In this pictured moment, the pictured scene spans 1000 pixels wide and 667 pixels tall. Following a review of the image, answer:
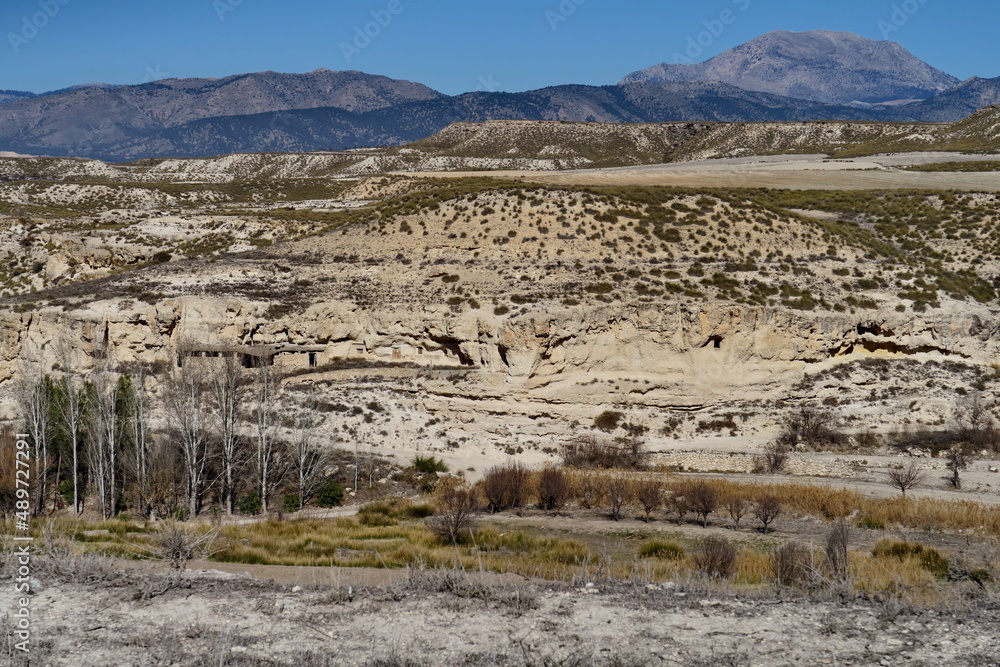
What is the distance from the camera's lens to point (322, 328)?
116 feet

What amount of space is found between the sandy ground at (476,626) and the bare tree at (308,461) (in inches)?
487

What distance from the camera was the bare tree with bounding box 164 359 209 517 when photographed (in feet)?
84.2

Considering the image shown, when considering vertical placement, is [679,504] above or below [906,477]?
below

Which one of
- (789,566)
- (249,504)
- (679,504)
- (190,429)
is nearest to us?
(789,566)

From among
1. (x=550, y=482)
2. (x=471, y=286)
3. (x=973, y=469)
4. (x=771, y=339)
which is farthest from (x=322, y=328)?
(x=973, y=469)

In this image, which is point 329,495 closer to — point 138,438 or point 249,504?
point 249,504

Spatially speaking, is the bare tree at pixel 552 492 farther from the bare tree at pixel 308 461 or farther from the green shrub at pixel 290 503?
the green shrub at pixel 290 503


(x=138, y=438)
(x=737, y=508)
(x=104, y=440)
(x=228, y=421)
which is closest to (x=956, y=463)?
(x=737, y=508)

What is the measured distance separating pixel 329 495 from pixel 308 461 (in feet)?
5.90

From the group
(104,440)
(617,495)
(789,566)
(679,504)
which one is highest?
(104,440)

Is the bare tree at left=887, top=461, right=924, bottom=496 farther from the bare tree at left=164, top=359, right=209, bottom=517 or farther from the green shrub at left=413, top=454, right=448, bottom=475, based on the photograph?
the bare tree at left=164, top=359, right=209, bottom=517

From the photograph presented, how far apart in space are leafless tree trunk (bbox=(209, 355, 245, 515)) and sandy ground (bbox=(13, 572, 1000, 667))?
12.6 meters

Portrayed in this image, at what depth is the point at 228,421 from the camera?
89.5ft

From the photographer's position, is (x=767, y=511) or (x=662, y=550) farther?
(x=767, y=511)
